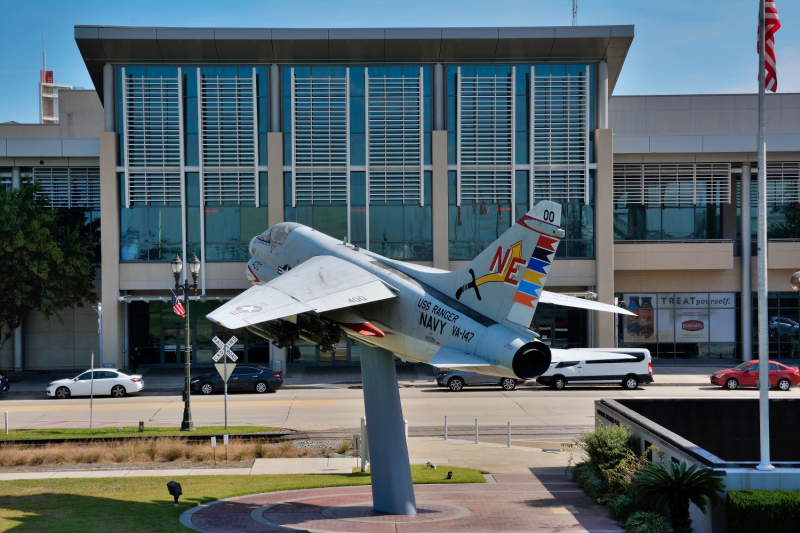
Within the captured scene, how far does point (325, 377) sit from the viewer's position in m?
43.6

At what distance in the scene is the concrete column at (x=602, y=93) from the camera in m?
43.9

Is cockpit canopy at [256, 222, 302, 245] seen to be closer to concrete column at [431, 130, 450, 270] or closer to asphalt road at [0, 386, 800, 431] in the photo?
asphalt road at [0, 386, 800, 431]

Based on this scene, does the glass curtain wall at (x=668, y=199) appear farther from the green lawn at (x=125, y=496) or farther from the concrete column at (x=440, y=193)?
the green lawn at (x=125, y=496)

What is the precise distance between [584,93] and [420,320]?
31978 millimetres

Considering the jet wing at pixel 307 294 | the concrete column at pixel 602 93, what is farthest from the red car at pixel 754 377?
the jet wing at pixel 307 294

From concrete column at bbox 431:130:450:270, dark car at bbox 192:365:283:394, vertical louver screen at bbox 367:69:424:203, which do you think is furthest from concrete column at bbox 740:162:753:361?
dark car at bbox 192:365:283:394

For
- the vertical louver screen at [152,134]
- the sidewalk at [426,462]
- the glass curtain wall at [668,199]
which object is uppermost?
the vertical louver screen at [152,134]

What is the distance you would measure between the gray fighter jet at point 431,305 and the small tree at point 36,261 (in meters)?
27.9

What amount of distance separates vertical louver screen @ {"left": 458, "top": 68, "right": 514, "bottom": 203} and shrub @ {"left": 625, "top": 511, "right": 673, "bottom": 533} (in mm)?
29713

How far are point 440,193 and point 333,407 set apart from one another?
1474 cm

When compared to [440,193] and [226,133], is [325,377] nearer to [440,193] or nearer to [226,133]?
[440,193]

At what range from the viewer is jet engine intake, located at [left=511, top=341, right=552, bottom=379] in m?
13.4

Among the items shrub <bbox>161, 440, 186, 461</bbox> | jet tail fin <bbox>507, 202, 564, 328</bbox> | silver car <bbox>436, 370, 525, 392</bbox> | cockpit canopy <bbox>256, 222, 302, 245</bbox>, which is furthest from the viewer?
silver car <bbox>436, 370, 525, 392</bbox>

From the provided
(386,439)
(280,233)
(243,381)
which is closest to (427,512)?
(386,439)
